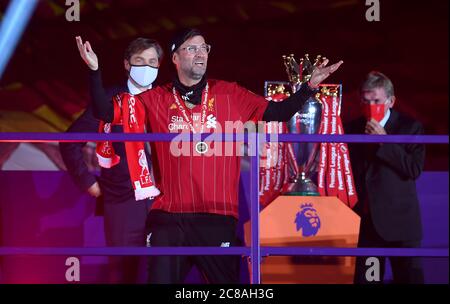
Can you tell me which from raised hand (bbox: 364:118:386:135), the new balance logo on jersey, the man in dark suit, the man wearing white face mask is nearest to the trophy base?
the man in dark suit

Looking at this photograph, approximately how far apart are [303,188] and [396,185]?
0.45 metres

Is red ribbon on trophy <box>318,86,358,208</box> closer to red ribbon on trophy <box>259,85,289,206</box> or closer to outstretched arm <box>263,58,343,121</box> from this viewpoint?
red ribbon on trophy <box>259,85,289,206</box>

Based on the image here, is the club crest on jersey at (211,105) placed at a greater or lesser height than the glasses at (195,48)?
lesser

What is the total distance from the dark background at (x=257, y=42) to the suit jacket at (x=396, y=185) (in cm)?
79

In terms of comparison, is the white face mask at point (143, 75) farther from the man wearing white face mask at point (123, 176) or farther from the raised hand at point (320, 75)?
the raised hand at point (320, 75)

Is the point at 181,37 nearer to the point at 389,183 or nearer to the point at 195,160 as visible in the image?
the point at 195,160

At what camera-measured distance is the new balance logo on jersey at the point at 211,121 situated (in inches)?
135

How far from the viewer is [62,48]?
484 centimetres

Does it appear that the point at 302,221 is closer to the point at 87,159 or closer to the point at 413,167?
the point at 413,167

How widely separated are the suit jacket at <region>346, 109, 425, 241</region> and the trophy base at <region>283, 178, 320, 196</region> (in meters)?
0.26

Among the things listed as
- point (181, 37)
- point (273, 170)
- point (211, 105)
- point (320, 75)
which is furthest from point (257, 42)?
point (320, 75)

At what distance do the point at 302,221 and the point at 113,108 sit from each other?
3.98 feet

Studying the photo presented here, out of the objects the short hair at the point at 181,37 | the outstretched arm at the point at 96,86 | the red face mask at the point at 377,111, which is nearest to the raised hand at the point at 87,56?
the outstretched arm at the point at 96,86
